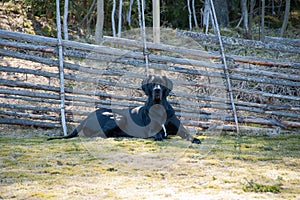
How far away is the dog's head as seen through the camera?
566 cm

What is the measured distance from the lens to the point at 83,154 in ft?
15.3

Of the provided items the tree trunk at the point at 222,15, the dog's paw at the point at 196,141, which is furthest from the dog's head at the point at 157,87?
the tree trunk at the point at 222,15

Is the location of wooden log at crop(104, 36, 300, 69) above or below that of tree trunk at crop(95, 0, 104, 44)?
below

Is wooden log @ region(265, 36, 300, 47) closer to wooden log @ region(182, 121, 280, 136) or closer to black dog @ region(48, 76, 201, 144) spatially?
wooden log @ region(182, 121, 280, 136)

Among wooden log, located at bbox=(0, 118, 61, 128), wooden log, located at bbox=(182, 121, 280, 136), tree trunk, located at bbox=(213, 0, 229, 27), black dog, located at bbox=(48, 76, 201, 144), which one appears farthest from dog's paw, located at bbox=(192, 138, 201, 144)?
tree trunk, located at bbox=(213, 0, 229, 27)

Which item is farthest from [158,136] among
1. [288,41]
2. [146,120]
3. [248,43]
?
[288,41]

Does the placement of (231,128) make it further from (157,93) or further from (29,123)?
(29,123)

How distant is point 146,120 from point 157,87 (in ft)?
1.51

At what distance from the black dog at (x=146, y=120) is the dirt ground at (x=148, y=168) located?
0.88ft

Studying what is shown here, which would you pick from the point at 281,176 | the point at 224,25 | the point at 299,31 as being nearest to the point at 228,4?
the point at 224,25

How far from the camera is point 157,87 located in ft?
18.5

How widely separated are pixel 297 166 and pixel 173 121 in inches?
77.4

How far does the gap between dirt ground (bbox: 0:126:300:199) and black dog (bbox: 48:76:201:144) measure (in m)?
0.27

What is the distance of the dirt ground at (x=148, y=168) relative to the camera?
335cm
